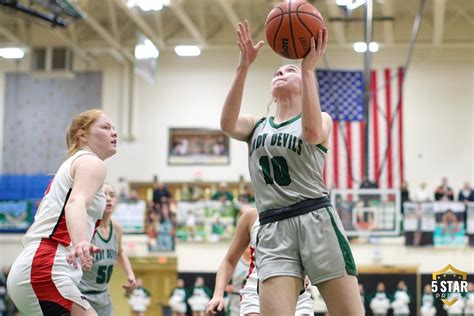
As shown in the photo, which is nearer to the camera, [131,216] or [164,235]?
[164,235]

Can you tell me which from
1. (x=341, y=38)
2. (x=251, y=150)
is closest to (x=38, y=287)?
(x=251, y=150)

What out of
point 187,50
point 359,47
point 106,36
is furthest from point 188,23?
point 359,47

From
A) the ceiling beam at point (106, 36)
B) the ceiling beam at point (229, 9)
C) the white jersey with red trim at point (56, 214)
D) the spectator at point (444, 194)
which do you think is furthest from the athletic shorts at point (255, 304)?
the ceiling beam at point (106, 36)

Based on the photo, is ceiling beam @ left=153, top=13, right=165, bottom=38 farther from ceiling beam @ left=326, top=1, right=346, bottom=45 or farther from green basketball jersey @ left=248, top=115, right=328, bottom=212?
green basketball jersey @ left=248, top=115, right=328, bottom=212

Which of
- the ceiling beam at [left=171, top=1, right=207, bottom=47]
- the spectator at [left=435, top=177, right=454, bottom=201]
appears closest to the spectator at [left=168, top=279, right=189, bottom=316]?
the spectator at [left=435, top=177, right=454, bottom=201]

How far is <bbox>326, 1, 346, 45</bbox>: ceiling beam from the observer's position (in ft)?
61.7

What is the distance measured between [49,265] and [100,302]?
77.2 inches

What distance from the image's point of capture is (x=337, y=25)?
19.5 metres

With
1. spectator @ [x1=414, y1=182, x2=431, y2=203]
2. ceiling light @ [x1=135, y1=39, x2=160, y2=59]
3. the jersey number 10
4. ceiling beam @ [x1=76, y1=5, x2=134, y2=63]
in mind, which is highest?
ceiling beam @ [x1=76, y1=5, x2=134, y2=63]

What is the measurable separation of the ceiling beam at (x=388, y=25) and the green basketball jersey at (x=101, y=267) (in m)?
14.9

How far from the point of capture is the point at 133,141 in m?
22.1

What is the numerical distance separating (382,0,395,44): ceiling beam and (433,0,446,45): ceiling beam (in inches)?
46.2

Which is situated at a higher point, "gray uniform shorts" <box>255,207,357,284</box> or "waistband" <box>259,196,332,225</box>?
"waistband" <box>259,196,332,225</box>

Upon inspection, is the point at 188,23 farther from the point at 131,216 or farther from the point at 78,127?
the point at 78,127
